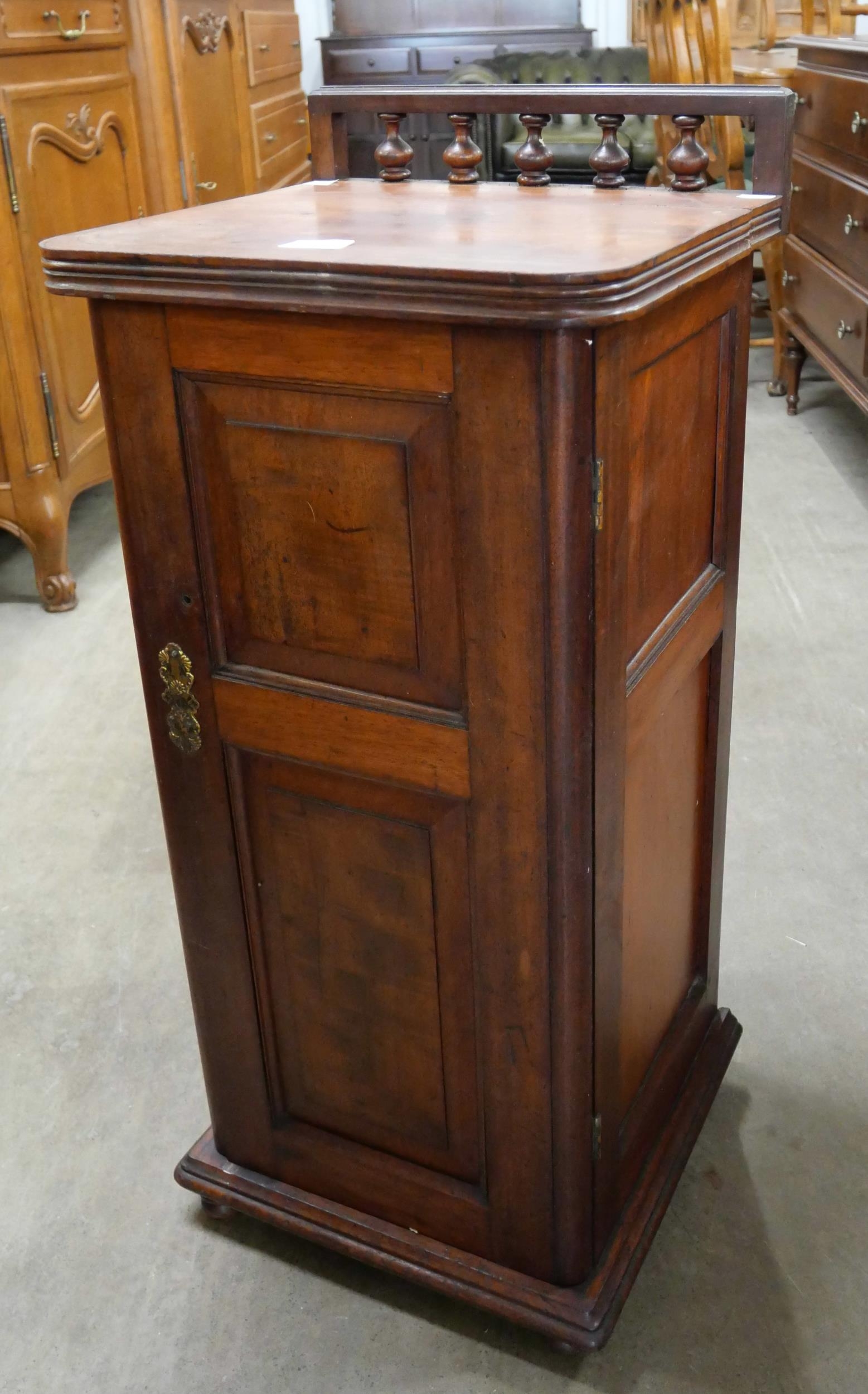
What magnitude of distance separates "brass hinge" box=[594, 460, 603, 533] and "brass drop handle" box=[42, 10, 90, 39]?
2.63m

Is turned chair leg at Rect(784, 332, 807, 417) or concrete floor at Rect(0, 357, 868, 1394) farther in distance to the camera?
turned chair leg at Rect(784, 332, 807, 417)

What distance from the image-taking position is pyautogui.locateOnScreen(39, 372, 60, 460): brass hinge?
3104 mm

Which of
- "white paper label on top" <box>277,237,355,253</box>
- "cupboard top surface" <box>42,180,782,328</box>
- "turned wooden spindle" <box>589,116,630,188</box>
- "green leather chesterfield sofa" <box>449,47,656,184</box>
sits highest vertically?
"turned wooden spindle" <box>589,116,630,188</box>

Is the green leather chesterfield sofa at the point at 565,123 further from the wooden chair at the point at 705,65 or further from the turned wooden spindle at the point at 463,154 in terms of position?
the turned wooden spindle at the point at 463,154

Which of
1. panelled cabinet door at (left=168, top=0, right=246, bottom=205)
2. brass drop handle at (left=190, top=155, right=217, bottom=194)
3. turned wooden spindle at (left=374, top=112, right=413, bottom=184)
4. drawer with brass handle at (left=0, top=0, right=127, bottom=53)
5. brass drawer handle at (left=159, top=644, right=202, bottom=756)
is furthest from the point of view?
brass drop handle at (left=190, top=155, right=217, bottom=194)

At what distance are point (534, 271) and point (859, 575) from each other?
2461mm

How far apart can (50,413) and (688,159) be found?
222cm

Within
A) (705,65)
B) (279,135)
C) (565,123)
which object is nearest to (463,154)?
(705,65)

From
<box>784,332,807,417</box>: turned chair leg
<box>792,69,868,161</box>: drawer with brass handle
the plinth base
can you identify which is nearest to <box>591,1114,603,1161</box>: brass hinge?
the plinth base

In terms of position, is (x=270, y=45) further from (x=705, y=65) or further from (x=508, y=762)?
(x=508, y=762)

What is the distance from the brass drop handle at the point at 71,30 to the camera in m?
2.99

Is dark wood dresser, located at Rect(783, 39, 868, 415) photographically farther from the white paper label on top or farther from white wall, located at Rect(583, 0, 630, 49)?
white wall, located at Rect(583, 0, 630, 49)

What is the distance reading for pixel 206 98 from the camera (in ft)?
14.1

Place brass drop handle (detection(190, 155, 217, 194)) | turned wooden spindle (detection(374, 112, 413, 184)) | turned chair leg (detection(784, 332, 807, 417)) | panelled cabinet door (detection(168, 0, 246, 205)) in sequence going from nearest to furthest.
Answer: turned wooden spindle (detection(374, 112, 413, 184)) → panelled cabinet door (detection(168, 0, 246, 205)) → brass drop handle (detection(190, 155, 217, 194)) → turned chair leg (detection(784, 332, 807, 417))
